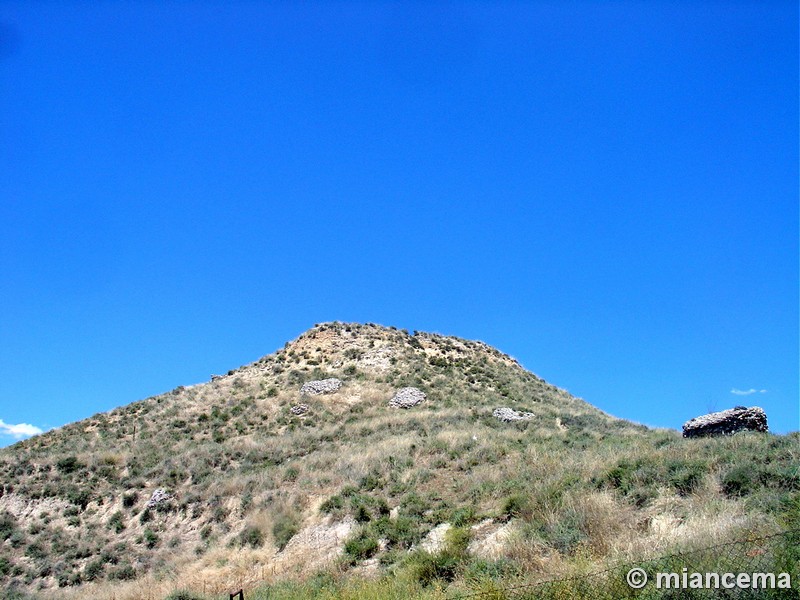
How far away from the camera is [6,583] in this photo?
18250mm

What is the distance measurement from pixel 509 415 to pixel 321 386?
44.6ft

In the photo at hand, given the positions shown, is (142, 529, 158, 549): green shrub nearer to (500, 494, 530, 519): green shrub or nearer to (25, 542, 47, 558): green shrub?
(25, 542, 47, 558): green shrub

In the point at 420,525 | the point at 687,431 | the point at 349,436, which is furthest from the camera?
the point at 349,436

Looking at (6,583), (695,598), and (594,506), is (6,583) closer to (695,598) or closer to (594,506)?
(594,506)

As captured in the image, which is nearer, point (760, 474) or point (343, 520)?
point (760, 474)

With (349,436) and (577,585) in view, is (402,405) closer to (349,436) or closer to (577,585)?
(349,436)

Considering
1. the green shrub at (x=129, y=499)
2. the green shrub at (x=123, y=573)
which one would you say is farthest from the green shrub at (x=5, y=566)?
the green shrub at (x=129, y=499)

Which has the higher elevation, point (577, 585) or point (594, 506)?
point (594, 506)

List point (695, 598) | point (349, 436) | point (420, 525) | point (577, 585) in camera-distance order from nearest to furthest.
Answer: point (695, 598)
point (577, 585)
point (420, 525)
point (349, 436)

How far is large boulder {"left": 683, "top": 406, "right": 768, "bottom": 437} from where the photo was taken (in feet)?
64.6

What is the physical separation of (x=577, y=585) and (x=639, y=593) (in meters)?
0.85

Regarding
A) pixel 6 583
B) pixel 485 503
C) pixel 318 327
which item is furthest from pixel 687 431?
pixel 318 327

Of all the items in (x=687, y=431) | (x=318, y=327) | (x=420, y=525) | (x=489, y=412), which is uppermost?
(x=318, y=327)

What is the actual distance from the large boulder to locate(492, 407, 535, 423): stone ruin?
11.6 m
